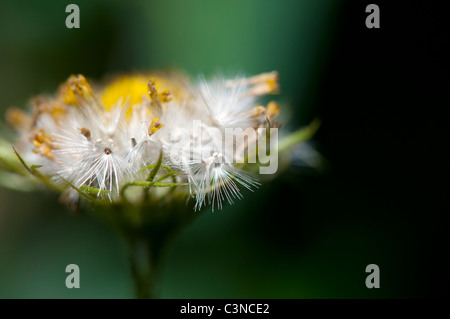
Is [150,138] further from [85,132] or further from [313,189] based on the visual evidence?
[313,189]

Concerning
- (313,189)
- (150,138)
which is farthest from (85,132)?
(313,189)

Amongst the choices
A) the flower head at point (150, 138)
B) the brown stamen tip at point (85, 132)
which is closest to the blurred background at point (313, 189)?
the flower head at point (150, 138)

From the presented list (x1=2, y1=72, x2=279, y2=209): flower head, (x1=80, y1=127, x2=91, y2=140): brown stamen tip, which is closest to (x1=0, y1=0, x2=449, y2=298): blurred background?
(x1=2, y1=72, x2=279, y2=209): flower head

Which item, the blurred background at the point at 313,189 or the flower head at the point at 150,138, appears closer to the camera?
the flower head at the point at 150,138

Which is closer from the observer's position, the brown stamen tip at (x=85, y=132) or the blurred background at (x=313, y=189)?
the brown stamen tip at (x=85, y=132)

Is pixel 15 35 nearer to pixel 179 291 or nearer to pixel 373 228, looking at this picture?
pixel 179 291

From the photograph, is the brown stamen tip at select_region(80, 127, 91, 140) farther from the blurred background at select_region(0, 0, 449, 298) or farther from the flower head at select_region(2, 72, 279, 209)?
the blurred background at select_region(0, 0, 449, 298)

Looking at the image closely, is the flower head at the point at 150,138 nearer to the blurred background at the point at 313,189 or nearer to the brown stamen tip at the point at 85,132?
the brown stamen tip at the point at 85,132

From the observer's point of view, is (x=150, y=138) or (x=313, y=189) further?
(x=313, y=189)
